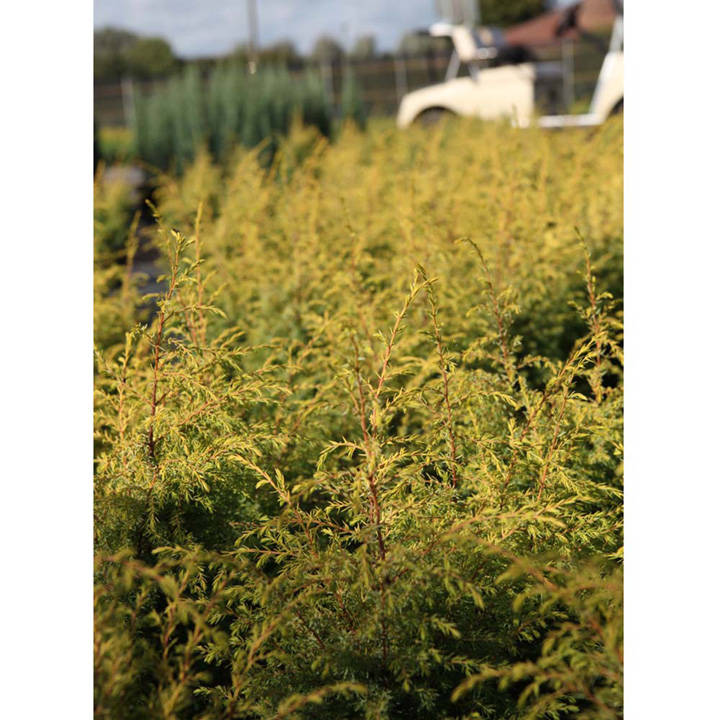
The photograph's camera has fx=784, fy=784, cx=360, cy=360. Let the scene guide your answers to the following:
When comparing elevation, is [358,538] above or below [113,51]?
below

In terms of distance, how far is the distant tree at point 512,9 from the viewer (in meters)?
46.3

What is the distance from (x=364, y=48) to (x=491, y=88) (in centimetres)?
1363

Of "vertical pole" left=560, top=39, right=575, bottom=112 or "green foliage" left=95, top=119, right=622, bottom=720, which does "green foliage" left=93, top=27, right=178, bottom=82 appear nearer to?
"vertical pole" left=560, top=39, right=575, bottom=112

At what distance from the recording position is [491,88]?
11.9 m

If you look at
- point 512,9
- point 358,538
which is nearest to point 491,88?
point 358,538

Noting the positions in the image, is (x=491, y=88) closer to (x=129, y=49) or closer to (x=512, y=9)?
(x=129, y=49)

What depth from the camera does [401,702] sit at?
5.57 feet

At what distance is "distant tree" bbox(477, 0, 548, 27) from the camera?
46344mm

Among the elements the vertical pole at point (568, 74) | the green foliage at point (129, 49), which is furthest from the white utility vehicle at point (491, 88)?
the green foliage at point (129, 49)

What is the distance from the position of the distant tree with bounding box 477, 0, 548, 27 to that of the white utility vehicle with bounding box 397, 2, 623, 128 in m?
36.7

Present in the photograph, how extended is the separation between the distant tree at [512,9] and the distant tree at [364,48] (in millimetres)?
24918

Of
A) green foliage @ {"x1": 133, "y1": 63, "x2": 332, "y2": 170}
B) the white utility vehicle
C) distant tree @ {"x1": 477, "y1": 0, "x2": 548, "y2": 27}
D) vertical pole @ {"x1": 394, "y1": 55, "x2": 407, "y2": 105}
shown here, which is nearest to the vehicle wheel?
the white utility vehicle
